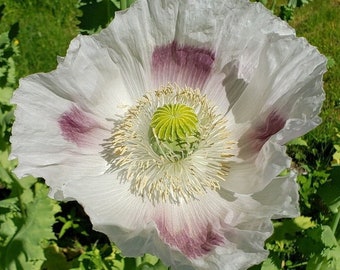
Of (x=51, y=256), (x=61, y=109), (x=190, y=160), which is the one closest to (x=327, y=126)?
(x=51, y=256)

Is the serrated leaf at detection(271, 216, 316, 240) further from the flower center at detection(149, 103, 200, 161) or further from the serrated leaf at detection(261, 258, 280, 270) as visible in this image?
the flower center at detection(149, 103, 200, 161)

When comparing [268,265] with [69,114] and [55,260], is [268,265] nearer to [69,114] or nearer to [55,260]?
[69,114]

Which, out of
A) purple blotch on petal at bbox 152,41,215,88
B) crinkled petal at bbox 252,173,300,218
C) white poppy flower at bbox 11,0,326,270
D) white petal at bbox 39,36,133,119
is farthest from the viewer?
purple blotch on petal at bbox 152,41,215,88

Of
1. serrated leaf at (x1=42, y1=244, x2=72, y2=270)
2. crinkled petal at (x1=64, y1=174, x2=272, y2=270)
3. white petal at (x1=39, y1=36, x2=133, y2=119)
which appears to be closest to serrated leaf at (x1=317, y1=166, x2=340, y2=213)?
crinkled petal at (x1=64, y1=174, x2=272, y2=270)

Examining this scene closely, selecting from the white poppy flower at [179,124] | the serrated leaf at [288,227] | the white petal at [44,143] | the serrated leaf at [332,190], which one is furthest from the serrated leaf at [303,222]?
the white petal at [44,143]

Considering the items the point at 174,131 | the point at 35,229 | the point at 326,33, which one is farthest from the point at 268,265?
the point at 326,33

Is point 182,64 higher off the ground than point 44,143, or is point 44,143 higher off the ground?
point 182,64
